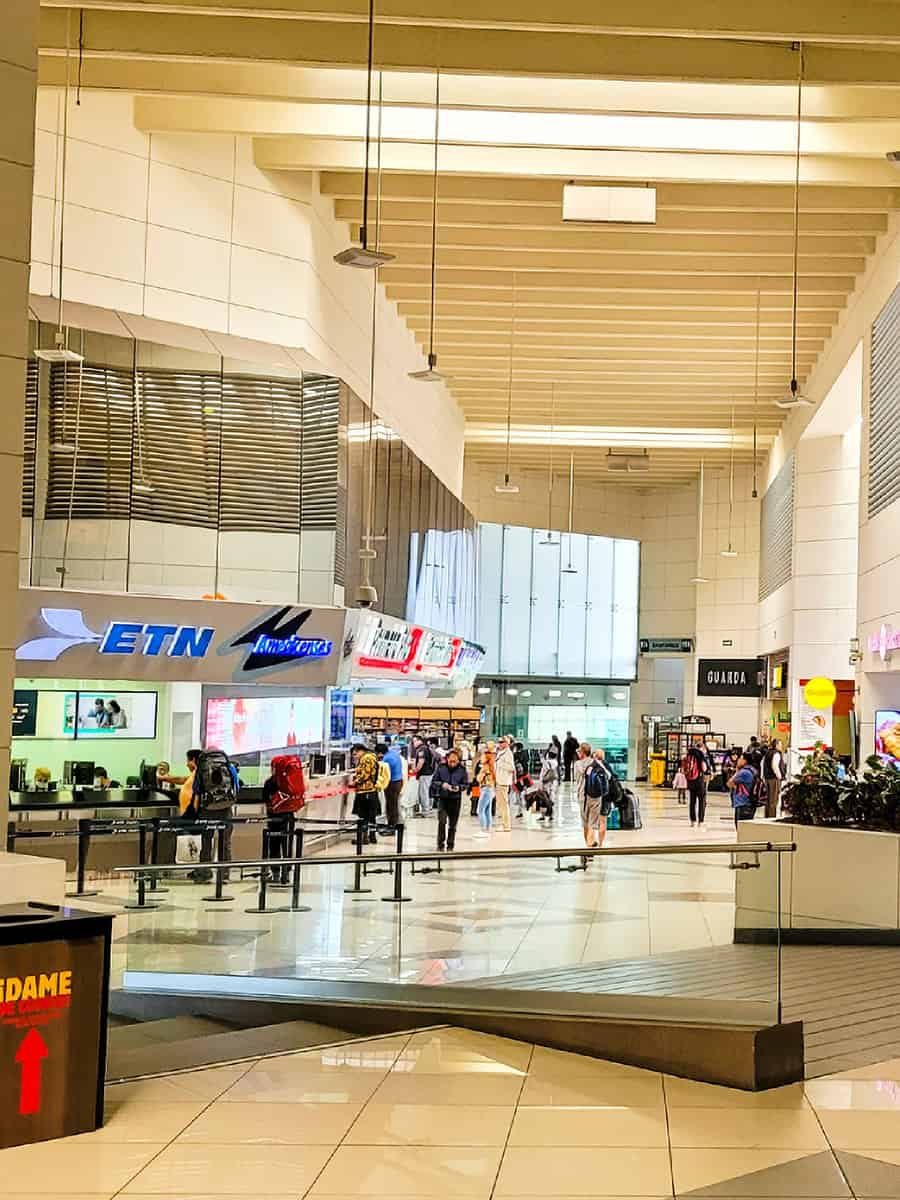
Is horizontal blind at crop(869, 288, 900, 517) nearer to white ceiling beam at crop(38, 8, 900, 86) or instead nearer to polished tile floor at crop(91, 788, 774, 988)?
white ceiling beam at crop(38, 8, 900, 86)

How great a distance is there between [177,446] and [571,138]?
5.12 metres

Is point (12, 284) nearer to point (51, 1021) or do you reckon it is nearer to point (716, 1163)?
point (51, 1021)

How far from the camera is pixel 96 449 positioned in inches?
545

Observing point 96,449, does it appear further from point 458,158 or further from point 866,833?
point 866,833

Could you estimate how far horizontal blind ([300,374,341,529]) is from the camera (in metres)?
15.5

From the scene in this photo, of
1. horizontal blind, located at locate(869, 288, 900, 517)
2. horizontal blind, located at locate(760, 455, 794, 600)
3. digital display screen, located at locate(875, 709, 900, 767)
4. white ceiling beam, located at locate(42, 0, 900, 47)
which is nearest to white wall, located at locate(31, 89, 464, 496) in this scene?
white ceiling beam, located at locate(42, 0, 900, 47)

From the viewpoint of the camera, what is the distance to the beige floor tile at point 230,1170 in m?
4.65

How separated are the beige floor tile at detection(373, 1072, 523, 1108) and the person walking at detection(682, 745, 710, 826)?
17.4m

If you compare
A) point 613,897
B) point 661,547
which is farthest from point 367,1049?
point 661,547

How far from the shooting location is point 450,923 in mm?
7430

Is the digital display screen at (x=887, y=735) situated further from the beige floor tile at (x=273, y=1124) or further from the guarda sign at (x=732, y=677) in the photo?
the guarda sign at (x=732, y=677)

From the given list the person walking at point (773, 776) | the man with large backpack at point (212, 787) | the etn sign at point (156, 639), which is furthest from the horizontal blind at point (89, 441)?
the person walking at point (773, 776)

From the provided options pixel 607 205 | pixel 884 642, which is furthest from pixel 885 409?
pixel 607 205

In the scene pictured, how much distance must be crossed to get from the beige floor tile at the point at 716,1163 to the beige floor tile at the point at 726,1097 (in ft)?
2.32
